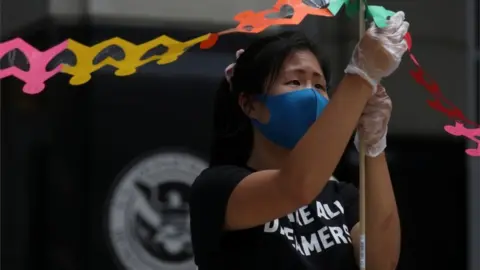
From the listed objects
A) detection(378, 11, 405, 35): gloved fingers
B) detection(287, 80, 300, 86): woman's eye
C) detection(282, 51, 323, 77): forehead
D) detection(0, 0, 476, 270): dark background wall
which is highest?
detection(378, 11, 405, 35): gloved fingers

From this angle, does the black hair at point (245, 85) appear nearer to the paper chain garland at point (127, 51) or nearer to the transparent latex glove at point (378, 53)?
the paper chain garland at point (127, 51)

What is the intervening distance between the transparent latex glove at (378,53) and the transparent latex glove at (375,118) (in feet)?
0.36

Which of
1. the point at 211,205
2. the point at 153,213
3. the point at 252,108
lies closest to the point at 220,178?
the point at 211,205

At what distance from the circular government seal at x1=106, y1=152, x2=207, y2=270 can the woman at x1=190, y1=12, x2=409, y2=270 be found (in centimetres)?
181

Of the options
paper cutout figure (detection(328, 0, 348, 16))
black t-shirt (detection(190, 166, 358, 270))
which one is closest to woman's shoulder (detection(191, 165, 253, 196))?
black t-shirt (detection(190, 166, 358, 270))

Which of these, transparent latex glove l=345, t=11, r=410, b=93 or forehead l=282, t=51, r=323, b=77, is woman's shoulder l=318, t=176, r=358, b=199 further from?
transparent latex glove l=345, t=11, r=410, b=93

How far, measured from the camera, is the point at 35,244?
3.62 meters

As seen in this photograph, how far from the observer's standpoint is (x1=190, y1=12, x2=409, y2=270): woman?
1.52 metres

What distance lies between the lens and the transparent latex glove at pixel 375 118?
165 cm

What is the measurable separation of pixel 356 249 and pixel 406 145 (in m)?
2.27

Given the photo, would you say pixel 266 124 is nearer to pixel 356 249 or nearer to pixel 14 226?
pixel 356 249

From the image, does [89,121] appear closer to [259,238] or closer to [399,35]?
[259,238]

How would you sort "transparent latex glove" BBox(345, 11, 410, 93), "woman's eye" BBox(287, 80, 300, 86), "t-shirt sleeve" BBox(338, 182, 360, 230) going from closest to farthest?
"transparent latex glove" BBox(345, 11, 410, 93) → "woman's eye" BBox(287, 80, 300, 86) → "t-shirt sleeve" BBox(338, 182, 360, 230)

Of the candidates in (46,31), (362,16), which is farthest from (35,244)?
(362,16)
